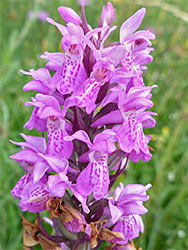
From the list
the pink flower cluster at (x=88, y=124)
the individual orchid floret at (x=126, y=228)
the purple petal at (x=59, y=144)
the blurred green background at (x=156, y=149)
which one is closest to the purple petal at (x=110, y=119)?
the pink flower cluster at (x=88, y=124)

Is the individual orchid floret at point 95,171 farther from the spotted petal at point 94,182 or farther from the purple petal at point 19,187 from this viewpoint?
the purple petal at point 19,187

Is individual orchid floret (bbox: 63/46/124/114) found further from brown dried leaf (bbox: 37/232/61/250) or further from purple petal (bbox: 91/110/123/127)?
brown dried leaf (bbox: 37/232/61/250)

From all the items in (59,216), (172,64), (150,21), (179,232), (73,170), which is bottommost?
(179,232)

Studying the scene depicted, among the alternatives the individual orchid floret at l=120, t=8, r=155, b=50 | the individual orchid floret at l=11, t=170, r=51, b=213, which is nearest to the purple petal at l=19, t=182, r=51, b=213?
the individual orchid floret at l=11, t=170, r=51, b=213

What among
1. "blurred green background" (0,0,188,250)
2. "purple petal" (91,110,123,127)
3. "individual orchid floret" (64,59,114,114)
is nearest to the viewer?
"individual orchid floret" (64,59,114,114)

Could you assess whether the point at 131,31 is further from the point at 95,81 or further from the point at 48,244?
the point at 48,244

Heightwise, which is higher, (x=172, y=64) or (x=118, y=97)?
(x=172, y=64)

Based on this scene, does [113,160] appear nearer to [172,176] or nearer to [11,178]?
[11,178]

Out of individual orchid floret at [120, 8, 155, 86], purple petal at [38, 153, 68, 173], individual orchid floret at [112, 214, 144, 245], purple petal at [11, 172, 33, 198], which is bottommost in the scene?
individual orchid floret at [112, 214, 144, 245]

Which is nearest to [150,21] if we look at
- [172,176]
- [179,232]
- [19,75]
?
[19,75]

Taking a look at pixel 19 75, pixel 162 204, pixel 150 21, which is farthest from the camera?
pixel 150 21

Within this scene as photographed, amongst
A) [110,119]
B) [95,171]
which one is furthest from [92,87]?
[95,171]
